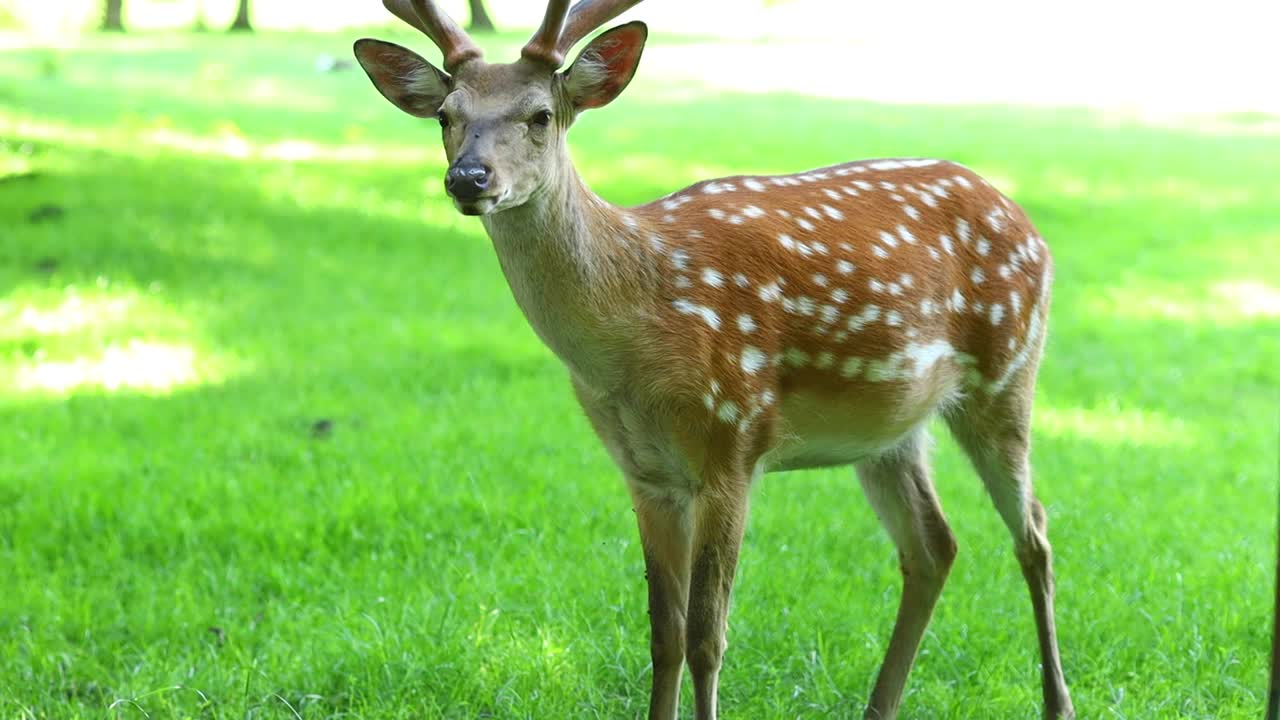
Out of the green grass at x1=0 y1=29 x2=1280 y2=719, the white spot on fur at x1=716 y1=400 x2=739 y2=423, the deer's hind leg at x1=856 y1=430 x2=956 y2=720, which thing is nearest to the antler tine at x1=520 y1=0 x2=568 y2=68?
the white spot on fur at x1=716 y1=400 x2=739 y2=423

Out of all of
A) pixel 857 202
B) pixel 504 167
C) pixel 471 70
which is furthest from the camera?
pixel 857 202

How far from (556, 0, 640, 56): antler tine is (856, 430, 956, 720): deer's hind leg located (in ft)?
5.18

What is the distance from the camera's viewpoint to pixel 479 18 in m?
32.4

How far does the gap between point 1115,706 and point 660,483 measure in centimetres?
156

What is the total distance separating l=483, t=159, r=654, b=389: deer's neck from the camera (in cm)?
377

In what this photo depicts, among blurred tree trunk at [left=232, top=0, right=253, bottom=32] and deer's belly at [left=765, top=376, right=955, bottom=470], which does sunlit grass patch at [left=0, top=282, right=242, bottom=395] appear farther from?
blurred tree trunk at [left=232, top=0, right=253, bottom=32]

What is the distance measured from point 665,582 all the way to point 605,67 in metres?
1.42

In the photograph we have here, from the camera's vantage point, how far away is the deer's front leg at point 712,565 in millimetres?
3906

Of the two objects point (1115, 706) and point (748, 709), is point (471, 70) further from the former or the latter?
point (1115, 706)

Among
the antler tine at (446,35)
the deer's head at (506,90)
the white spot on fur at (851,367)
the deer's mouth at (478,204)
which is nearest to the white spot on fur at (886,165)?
the white spot on fur at (851,367)

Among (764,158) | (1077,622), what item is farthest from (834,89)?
(1077,622)

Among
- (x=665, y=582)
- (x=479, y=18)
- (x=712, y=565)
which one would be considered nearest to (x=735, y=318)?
(x=712, y=565)

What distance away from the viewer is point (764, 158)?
1435 centimetres

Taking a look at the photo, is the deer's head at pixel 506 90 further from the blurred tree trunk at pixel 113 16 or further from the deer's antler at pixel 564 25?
the blurred tree trunk at pixel 113 16
